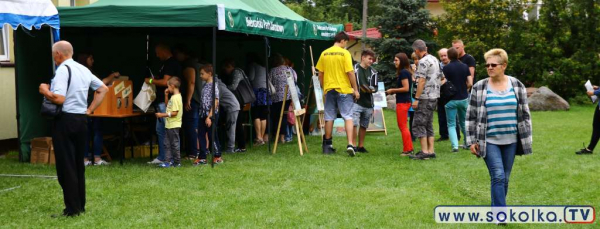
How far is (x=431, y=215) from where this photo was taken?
7.24 meters

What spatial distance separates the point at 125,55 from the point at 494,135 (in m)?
7.93

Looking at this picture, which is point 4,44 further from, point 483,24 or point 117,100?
point 483,24

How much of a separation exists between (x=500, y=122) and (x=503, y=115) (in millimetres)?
66

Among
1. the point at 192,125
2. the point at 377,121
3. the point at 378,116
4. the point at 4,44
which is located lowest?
the point at 377,121

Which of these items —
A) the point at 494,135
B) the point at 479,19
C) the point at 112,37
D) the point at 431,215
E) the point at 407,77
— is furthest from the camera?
the point at 479,19

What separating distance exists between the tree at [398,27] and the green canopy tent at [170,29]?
1233 centimetres

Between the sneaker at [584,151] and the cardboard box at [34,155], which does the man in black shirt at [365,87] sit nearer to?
the sneaker at [584,151]

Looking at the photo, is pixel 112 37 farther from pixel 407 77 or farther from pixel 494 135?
pixel 494 135

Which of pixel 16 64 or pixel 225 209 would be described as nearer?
pixel 225 209

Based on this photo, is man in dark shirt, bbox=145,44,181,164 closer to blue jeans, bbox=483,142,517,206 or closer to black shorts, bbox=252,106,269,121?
black shorts, bbox=252,106,269,121

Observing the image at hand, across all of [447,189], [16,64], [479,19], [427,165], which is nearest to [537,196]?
[447,189]

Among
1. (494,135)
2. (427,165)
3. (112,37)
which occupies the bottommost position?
(427,165)

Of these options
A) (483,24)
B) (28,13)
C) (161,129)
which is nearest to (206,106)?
(161,129)

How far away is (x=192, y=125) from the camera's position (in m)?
10.7
